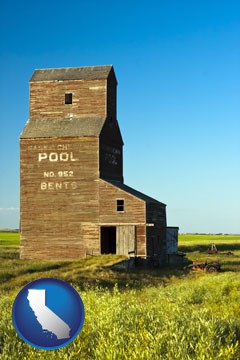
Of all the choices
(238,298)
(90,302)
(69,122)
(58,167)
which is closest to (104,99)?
(69,122)

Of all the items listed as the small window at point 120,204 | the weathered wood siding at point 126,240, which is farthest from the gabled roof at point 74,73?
the weathered wood siding at point 126,240

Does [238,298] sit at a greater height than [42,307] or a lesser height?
lesser

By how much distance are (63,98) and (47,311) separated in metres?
40.8

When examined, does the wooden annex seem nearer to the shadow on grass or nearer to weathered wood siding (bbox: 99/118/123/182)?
weathered wood siding (bbox: 99/118/123/182)

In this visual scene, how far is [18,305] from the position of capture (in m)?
4.55

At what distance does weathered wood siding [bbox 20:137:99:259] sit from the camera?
135ft

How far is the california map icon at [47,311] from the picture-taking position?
4461 millimetres

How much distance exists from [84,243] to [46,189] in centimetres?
509

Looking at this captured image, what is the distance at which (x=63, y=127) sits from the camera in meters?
43.2

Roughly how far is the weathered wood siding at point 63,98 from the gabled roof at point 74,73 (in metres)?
A: 0.37

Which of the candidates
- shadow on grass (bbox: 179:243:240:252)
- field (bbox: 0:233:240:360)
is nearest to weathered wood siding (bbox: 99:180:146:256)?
field (bbox: 0:233:240:360)

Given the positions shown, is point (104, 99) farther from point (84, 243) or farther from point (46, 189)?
point (84, 243)

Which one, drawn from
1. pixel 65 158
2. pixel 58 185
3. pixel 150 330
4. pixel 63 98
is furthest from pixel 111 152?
pixel 150 330

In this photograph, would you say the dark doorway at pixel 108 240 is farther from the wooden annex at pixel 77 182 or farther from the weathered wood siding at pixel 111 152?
the weathered wood siding at pixel 111 152
